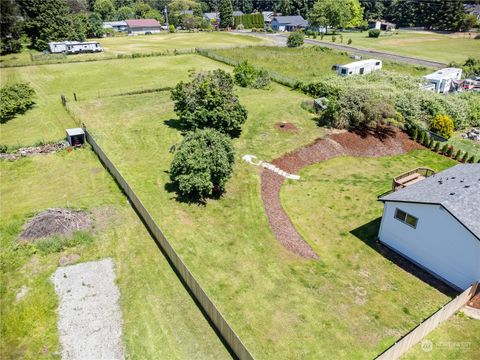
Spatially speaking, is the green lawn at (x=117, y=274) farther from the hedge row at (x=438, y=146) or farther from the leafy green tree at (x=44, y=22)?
the leafy green tree at (x=44, y=22)

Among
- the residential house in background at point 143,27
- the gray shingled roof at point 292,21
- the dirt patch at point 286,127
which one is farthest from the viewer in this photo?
the gray shingled roof at point 292,21

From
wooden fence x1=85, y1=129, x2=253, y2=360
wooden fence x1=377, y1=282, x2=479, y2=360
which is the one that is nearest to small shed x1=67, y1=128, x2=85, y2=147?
wooden fence x1=85, y1=129, x2=253, y2=360

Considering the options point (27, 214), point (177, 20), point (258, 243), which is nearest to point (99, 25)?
point (177, 20)

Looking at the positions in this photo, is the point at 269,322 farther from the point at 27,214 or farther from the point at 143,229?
the point at 27,214

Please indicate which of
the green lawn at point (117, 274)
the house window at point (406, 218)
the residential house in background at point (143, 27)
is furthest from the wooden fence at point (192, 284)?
the residential house in background at point (143, 27)

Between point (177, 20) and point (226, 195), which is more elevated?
point (177, 20)

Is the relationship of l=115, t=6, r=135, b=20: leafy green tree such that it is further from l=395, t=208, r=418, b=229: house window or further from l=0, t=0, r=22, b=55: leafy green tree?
l=395, t=208, r=418, b=229: house window
